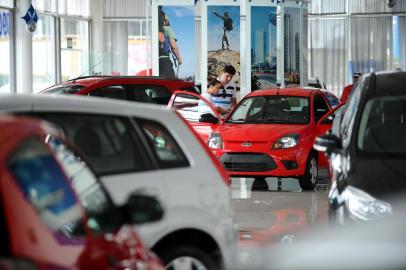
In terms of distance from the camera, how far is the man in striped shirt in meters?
21.1

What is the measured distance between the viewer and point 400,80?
9.82 m

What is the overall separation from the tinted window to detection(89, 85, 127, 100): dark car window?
1.33 metres

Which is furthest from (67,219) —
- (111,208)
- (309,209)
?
(309,209)

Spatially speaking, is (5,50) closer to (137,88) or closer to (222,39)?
(222,39)

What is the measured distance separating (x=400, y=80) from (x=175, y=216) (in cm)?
376

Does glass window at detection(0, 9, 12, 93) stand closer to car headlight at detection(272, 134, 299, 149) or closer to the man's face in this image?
the man's face

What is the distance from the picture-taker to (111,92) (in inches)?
730

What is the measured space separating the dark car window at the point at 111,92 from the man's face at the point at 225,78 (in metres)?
4.82

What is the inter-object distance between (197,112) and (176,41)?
6.90m

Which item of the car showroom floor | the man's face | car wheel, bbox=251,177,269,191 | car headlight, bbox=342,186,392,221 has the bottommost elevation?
car wheel, bbox=251,177,269,191

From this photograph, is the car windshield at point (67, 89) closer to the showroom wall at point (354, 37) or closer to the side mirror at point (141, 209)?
the side mirror at point (141, 209)

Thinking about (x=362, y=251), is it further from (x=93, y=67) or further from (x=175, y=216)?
(x=93, y=67)

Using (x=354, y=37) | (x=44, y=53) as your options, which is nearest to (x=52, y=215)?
(x=44, y=53)

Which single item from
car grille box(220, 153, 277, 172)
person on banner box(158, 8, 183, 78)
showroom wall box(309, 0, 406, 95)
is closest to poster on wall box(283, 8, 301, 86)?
person on banner box(158, 8, 183, 78)
